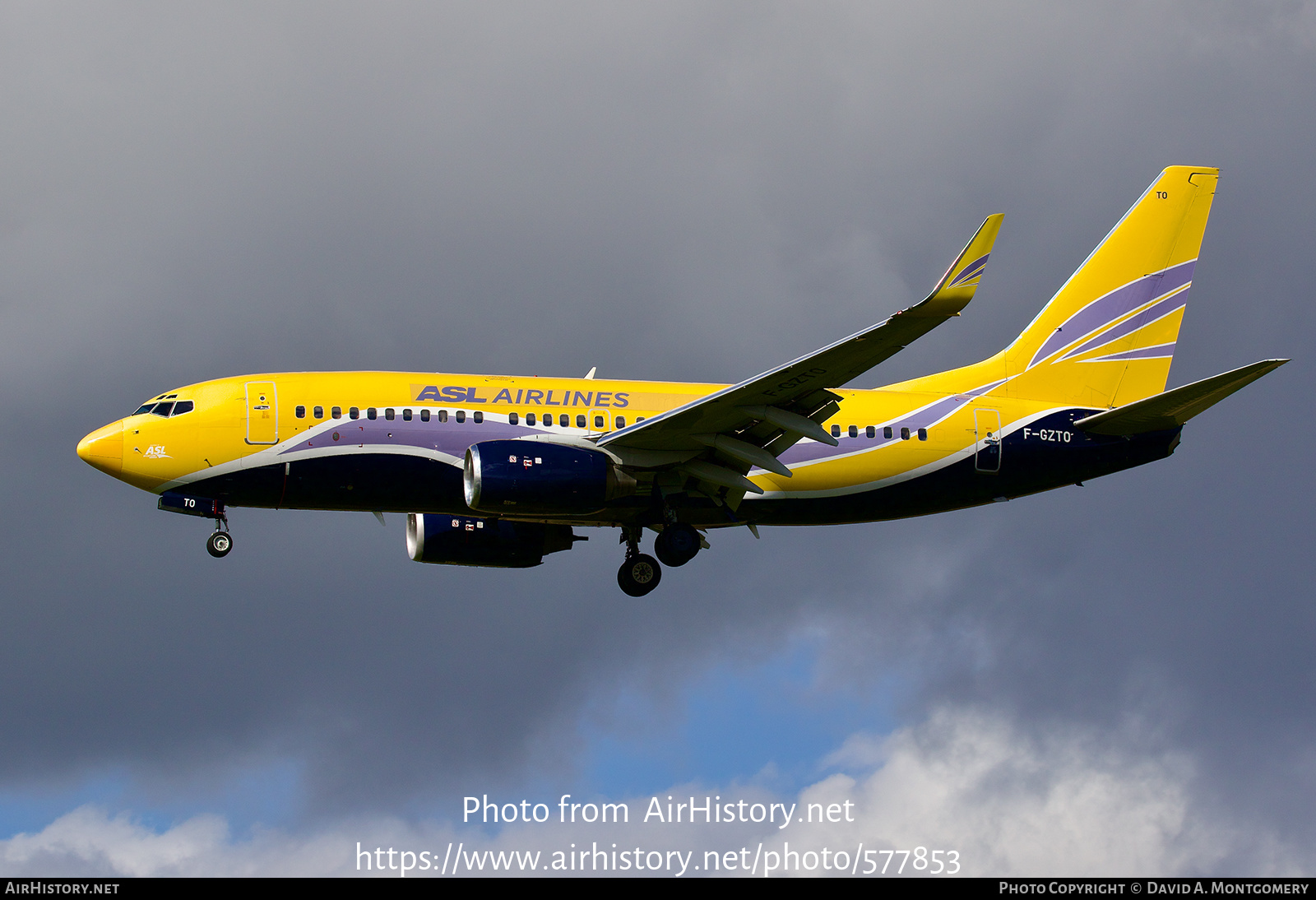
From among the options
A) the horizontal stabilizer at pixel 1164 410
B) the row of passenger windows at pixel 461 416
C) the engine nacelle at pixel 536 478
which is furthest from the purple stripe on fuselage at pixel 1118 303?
the engine nacelle at pixel 536 478

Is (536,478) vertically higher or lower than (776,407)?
lower

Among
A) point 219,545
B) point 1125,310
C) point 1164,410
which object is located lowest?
point 219,545

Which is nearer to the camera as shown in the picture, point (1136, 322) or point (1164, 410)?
point (1164, 410)

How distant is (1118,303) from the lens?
45312 mm

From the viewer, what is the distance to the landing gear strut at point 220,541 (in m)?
38.1

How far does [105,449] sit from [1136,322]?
29207mm

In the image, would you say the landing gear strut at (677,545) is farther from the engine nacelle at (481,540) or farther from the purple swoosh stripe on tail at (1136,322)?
the purple swoosh stripe on tail at (1136,322)

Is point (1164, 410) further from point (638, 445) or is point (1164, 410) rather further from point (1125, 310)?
point (638, 445)

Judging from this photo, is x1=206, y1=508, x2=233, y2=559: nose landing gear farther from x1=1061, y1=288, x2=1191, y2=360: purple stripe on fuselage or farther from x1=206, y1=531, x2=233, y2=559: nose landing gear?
x1=1061, y1=288, x2=1191, y2=360: purple stripe on fuselage

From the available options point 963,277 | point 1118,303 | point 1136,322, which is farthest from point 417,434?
point 1136,322

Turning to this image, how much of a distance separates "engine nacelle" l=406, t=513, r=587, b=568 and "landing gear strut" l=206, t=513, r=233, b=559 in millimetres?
6332

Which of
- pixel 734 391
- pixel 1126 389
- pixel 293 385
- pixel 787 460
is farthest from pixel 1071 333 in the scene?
pixel 293 385

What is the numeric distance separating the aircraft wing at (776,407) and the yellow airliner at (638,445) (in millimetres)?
65
